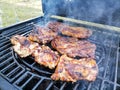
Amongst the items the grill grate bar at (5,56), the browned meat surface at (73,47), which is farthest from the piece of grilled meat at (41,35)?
the grill grate bar at (5,56)

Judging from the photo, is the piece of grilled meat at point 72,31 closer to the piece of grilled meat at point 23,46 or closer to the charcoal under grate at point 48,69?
the charcoal under grate at point 48,69

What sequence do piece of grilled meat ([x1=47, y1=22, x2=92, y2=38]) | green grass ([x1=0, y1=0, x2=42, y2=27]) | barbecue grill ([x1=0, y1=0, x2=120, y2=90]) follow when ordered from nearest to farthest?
1. barbecue grill ([x1=0, y1=0, x2=120, y2=90])
2. piece of grilled meat ([x1=47, y1=22, x2=92, y2=38])
3. green grass ([x1=0, y1=0, x2=42, y2=27])

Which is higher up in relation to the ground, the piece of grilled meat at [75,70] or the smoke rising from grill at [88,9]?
the smoke rising from grill at [88,9]

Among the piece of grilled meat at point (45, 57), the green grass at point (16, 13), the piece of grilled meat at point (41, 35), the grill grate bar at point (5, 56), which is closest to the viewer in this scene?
the piece of grilled meat at point (45, 57)

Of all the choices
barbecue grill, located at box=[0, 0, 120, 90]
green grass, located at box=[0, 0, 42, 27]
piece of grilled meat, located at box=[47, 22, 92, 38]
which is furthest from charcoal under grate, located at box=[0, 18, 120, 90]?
green grass, located at box=[0, 0, 42, 27]

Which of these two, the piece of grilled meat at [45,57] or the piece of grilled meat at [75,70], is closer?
the piece of grilled meat at [75,70]

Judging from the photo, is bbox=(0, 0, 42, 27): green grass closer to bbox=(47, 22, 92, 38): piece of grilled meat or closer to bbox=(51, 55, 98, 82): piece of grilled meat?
bbox=(47, 22, 92, 38): piece of grilled meat

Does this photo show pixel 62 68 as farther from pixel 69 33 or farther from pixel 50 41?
pixel 69 33
